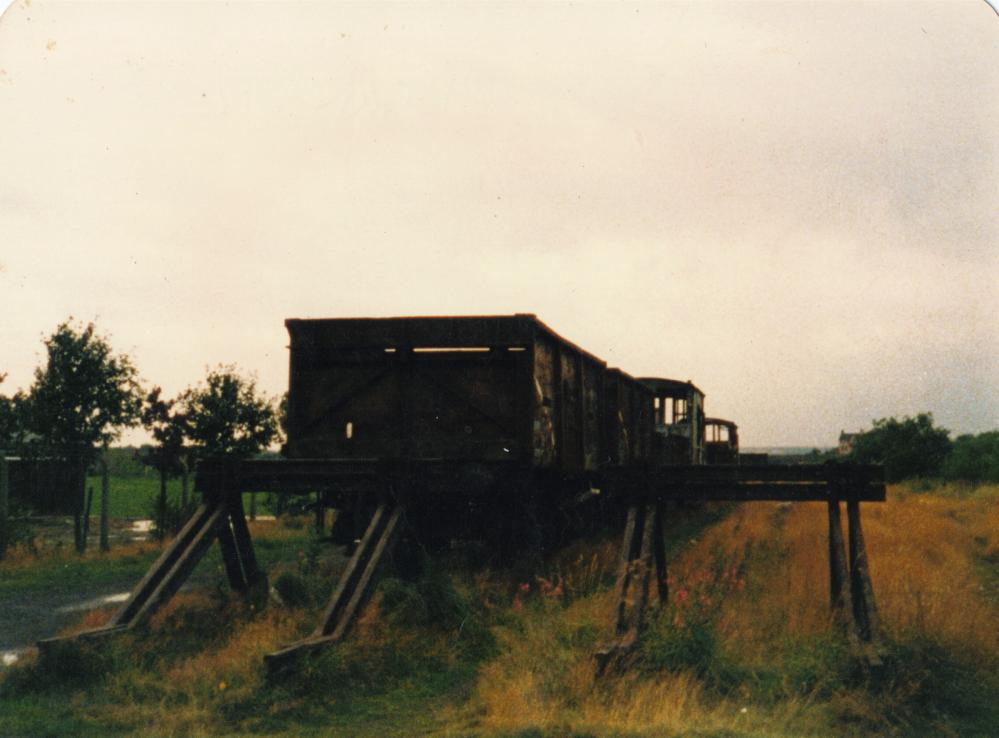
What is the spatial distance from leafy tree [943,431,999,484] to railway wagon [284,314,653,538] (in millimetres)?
35644

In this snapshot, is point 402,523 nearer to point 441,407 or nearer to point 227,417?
point 441,407

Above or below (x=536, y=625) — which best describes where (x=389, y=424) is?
above

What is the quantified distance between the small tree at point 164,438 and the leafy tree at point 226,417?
272 millimetres

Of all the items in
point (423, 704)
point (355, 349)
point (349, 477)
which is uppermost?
point (355, 349)

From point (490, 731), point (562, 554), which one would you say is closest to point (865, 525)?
point (562, 554)

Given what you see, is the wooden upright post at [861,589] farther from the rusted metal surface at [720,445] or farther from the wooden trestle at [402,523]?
the rusted metal surface at [720,445]

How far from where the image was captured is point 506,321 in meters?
9.31

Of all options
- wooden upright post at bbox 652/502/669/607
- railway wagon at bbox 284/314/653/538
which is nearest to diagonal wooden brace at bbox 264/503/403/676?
railway wagon at bbox 284/314/653/538

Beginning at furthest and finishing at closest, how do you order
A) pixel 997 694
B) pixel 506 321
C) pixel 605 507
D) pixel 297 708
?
1. pixel 605 507
2. pixel 506 321
3. pixel 997 694
4. pixel 297 708

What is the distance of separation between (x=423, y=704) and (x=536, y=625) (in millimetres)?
1721

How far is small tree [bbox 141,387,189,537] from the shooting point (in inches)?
688

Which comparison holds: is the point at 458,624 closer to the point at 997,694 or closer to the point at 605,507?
the point at 997,694

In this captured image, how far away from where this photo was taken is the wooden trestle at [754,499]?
7.11m

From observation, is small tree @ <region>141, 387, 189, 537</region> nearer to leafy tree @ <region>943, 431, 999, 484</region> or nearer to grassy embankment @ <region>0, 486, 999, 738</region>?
grassy embankment @ <region>0, 486, 999, 738</region>
